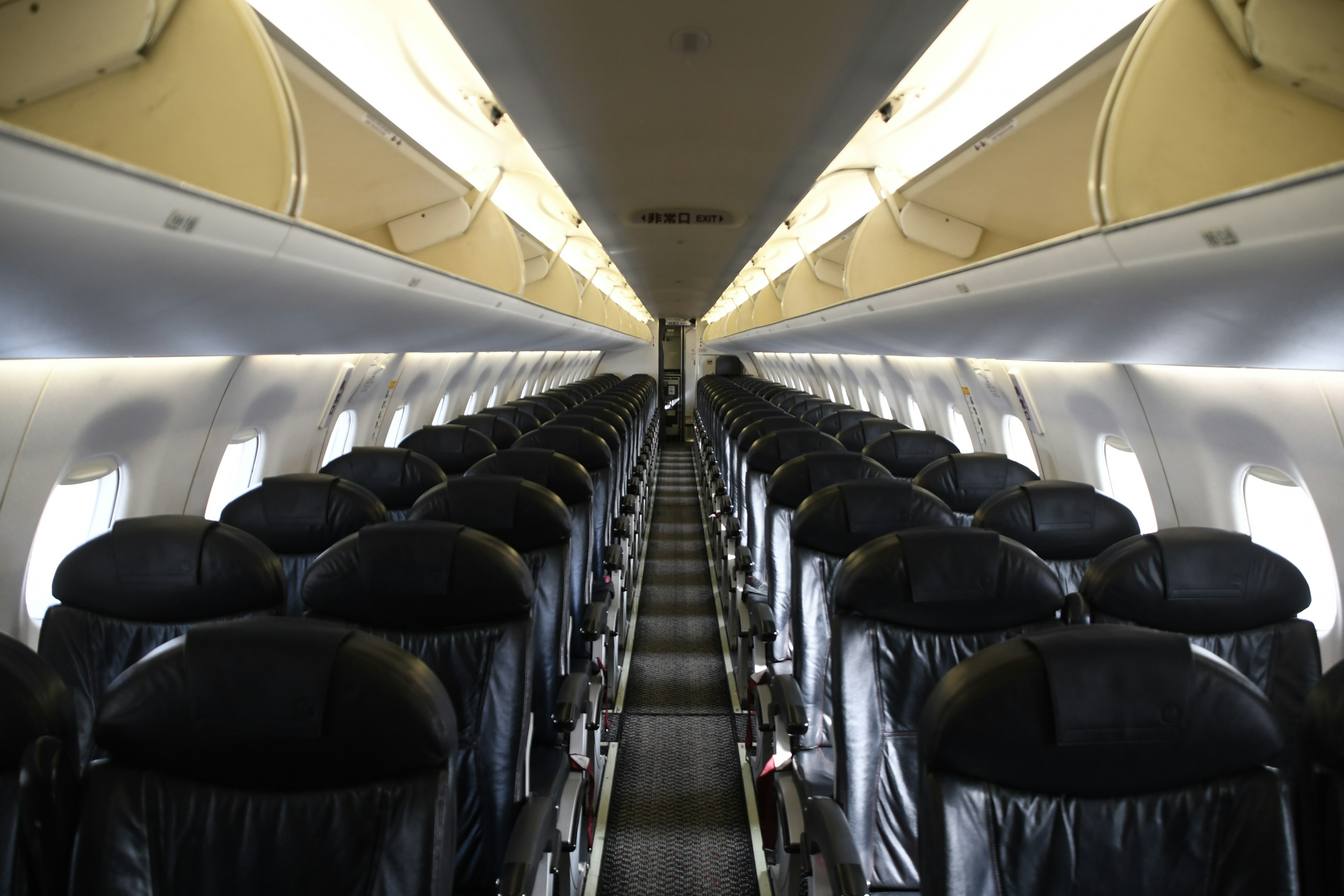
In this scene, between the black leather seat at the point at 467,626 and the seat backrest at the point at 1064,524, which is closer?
the black leather seat at the point at 467,626

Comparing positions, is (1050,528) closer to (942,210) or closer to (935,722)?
(935,722)

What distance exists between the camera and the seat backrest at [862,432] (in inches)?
332

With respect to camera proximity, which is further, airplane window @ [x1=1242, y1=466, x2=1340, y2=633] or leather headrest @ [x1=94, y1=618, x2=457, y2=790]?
airplane window @ [x1=1242, y1=466, x2=1340, y2=633]

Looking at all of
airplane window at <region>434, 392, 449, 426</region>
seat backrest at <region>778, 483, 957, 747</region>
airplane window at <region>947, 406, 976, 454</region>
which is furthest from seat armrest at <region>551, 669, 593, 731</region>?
airplane window at <region>434, 392, 449, 426</region>

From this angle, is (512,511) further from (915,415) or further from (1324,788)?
(915,415)

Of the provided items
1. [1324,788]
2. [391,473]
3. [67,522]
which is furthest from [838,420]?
[1324,788]

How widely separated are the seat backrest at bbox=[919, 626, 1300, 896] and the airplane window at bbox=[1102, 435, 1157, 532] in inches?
176

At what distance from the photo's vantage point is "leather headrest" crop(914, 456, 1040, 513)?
529cm

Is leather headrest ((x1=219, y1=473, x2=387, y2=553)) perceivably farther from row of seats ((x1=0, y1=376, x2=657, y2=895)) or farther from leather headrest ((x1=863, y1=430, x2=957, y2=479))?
leather headrest ((x1=863, y1=430, x2=957, y2=479))

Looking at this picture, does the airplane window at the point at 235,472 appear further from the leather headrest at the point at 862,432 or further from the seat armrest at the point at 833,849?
the leather headrest at the point at 862,432

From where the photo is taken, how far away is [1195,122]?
2.51m

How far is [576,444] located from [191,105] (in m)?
4.48

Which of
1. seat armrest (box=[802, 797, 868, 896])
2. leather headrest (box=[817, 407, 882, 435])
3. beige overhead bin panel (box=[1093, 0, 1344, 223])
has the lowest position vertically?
seat armrest (box=[802, 797, 868, 896])

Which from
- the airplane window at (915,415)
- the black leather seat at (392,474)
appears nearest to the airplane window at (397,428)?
the black leather seat at (392,474)
